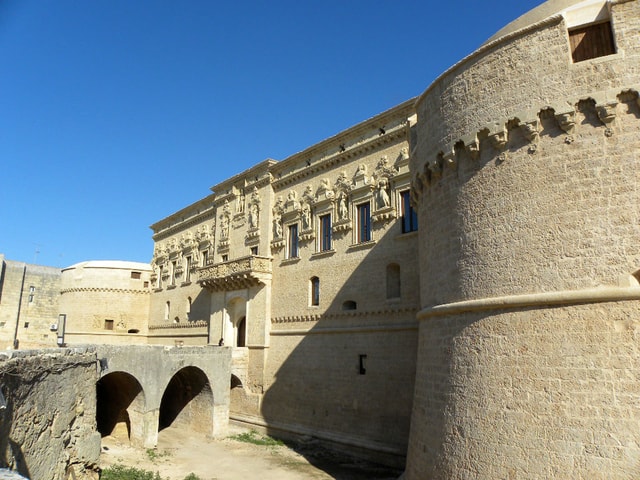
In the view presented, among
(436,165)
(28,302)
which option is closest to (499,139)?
(436,165)

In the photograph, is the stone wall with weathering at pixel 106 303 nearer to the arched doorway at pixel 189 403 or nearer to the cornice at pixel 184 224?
the cornice at pixel 184 224

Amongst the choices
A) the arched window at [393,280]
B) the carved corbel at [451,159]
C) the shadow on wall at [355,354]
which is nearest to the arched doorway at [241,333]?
the shadow on wall at [355,354]

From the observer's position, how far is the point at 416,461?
30.9 ft

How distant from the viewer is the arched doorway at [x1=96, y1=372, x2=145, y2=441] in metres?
17.5

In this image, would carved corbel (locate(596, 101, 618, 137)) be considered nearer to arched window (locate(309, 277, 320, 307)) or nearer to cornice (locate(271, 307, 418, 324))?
cornice (locate(271, 307, 418, 324))

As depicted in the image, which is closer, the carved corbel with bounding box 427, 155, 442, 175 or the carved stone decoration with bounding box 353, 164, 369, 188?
the carved corbel with bounding box 427, 155, 442, 175

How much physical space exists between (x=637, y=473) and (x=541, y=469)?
46.2 inches

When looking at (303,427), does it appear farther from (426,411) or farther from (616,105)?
(616,105)

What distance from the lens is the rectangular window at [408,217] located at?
16.8 metres

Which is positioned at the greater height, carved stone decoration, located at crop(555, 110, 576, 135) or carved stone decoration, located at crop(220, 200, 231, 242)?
carved stone decoration, located at crop(220, 200, 231, 242)

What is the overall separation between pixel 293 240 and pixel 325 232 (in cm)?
→ 215

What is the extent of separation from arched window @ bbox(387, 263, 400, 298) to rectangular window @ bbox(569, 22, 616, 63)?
10.1 m

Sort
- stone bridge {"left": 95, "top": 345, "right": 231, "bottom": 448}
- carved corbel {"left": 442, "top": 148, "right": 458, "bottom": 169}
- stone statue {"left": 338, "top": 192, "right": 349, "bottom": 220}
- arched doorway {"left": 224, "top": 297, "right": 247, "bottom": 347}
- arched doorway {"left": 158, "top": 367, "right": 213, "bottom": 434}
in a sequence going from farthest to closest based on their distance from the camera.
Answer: arched doorway {"left": 224, "top": 297, "right": 247, "bottom": 347}, arched doorway {"left": 158, "top": 367, "right": 213, "bottom": 434}, stone statue {"left": 338, "top": 192, "right": 349, "bottom": 220}, stone bridge {"left": 95, "top": 345, "right": 231, "bottom": 448}, carved corbel {"left": 442, "top": 148, "right": 458, "bottom": 169}

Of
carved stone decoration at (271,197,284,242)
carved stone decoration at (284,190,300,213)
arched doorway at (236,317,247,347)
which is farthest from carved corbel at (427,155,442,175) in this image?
arched doorway at (236,317,247,347)
